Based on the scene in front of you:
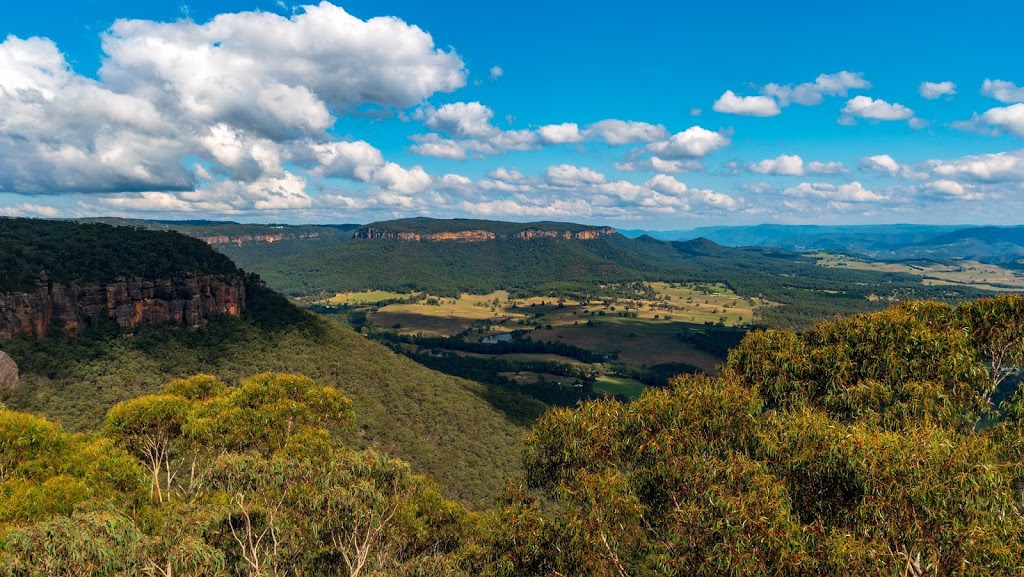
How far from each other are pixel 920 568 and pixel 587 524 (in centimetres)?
1050

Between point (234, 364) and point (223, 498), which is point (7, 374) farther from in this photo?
point (223, 498)

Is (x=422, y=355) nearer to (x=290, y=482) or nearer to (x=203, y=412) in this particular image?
(x=203, y=412)

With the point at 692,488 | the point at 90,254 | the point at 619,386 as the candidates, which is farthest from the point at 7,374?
the point at 619,386

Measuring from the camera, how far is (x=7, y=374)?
61375mm

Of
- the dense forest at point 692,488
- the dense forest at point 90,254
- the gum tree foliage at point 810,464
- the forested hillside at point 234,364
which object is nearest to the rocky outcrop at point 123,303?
the forested hillside at point 234,364

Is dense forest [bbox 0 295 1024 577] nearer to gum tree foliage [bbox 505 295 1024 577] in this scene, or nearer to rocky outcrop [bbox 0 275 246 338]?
gum tree foliage [bbox 505 295 1024 577]

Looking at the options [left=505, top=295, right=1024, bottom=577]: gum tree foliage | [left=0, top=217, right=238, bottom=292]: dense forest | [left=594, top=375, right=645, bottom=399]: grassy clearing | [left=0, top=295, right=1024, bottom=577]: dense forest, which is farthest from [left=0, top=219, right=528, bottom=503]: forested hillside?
[left=594, top=375, right=645, bottom=399]: grassy clearing

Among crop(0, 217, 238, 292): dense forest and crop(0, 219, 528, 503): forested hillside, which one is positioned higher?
crop(0, 217, 238, 292): dense forest

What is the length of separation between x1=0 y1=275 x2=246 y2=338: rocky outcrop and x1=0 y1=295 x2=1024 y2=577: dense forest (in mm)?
53735

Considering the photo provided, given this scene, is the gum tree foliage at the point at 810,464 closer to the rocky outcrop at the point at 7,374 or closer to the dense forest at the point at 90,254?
the rocky outcrop at the point at 7,374

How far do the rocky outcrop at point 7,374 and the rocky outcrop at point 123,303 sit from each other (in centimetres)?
916

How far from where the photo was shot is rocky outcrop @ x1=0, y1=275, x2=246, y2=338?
70.6 m

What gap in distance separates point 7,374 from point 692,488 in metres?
82.3

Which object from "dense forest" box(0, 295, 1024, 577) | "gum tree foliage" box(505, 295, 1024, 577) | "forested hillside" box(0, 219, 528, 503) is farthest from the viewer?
"forested hillside" box(0, 219, 528, 503)
